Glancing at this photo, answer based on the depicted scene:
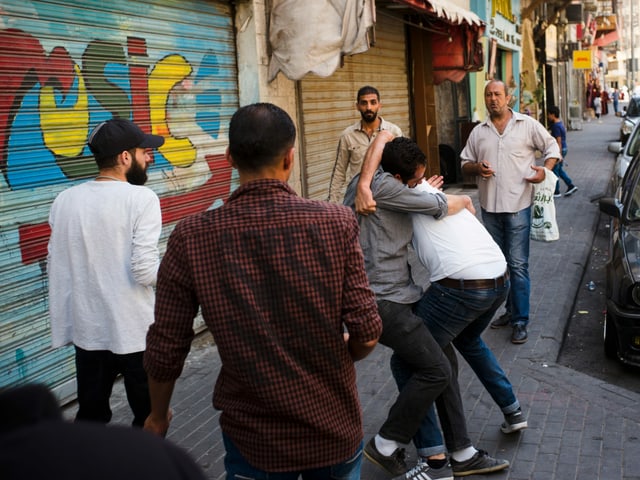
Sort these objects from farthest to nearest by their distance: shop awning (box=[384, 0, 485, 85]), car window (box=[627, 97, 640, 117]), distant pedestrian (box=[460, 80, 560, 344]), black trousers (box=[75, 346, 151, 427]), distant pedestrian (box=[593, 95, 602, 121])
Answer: distant pedestrian (box=[593, 95, 602, 121]) < car window (box=[627, 97, 640, 117]) < shop awning (box=[384, 0, 485, 85]) < distant pedestrian (box=[460, 80, 560, 344]) < black trousers (box=[75, 346, 151, 427])

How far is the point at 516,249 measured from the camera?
6211 millimetres

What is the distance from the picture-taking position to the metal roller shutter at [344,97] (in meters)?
9.16

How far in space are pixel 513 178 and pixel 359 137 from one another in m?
1.29

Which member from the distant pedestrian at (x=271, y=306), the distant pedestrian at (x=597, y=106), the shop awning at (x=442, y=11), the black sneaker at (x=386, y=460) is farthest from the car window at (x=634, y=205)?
the distant pedestrian at (x=597, y=106)

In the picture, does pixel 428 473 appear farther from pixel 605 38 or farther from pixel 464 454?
pixel 605 38

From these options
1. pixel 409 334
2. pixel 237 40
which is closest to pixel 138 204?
pixel 409 334

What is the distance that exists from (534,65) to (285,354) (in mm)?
26052

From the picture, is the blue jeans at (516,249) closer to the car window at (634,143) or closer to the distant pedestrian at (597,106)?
the car window at (634,143)

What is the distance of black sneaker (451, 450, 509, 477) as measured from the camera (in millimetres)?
4000

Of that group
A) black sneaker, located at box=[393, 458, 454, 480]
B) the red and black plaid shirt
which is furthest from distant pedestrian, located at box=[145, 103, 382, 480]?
black sneaker, located at box=[393, 458, 454, 480]

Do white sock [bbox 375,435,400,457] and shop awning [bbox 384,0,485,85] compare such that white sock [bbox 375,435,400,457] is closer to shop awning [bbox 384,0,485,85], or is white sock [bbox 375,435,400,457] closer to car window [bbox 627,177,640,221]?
car window [bbox 627,177,640,221]

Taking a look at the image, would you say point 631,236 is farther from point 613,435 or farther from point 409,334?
point 409,334

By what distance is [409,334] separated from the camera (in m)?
3.58

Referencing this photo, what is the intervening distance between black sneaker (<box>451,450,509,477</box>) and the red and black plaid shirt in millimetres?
1788
